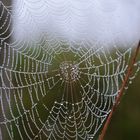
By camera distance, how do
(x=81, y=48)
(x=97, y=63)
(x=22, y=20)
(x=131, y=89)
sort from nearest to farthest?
(x=22, y=20)
(x=81, y=48)
(x=97, y=63)
(x=131, y=89)

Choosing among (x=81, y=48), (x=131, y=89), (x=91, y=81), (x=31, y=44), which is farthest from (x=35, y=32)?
(x=131, y=89)

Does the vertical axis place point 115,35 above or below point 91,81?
above

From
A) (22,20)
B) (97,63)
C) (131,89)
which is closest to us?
(22,20)

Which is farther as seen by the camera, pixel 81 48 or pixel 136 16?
pixel 136 16

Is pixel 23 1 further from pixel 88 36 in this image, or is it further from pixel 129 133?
pixel 129 133

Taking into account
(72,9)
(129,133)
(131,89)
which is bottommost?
(129,133)

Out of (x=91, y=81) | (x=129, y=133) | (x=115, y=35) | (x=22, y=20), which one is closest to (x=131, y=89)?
(x=129, y=133)

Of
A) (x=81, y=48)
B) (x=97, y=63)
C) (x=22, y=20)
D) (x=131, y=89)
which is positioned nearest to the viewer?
(x=22, y=20)

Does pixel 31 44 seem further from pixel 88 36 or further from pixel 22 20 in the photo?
pixel 88 36

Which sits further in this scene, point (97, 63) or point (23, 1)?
point (97, 63)
